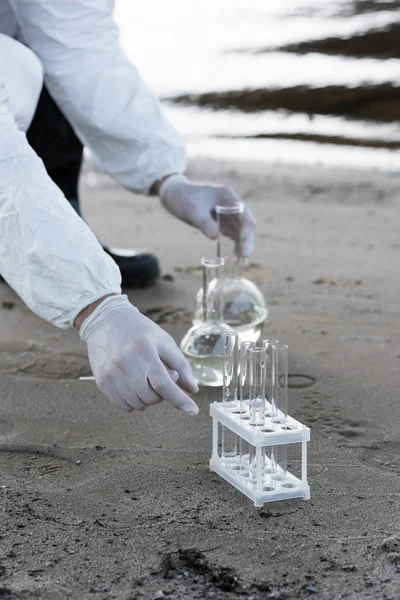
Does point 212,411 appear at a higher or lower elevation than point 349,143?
higher

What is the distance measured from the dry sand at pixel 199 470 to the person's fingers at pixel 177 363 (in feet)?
0.78

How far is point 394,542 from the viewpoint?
5.42ft

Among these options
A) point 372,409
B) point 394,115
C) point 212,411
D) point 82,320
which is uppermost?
point 82,320

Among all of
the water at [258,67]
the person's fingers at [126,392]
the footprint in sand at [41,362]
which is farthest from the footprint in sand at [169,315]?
the water at [258,67]

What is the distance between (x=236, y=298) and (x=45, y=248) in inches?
33.6

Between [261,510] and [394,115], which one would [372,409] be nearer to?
[261,510]

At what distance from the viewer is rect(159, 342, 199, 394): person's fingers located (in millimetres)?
1751

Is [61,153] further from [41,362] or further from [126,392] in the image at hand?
[126,392]

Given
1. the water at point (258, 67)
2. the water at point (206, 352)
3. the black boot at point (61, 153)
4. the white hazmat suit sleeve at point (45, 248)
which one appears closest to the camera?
the white hazmat suit sleeve at point (45, 248)

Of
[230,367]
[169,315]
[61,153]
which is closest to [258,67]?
[61,153]

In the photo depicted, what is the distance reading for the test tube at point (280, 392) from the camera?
1818 mm

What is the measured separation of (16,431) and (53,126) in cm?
145

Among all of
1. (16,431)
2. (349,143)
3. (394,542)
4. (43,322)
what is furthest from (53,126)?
(349,143)

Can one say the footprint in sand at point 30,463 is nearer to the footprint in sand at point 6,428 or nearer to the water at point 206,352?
the footprint in sand at point 6,428
